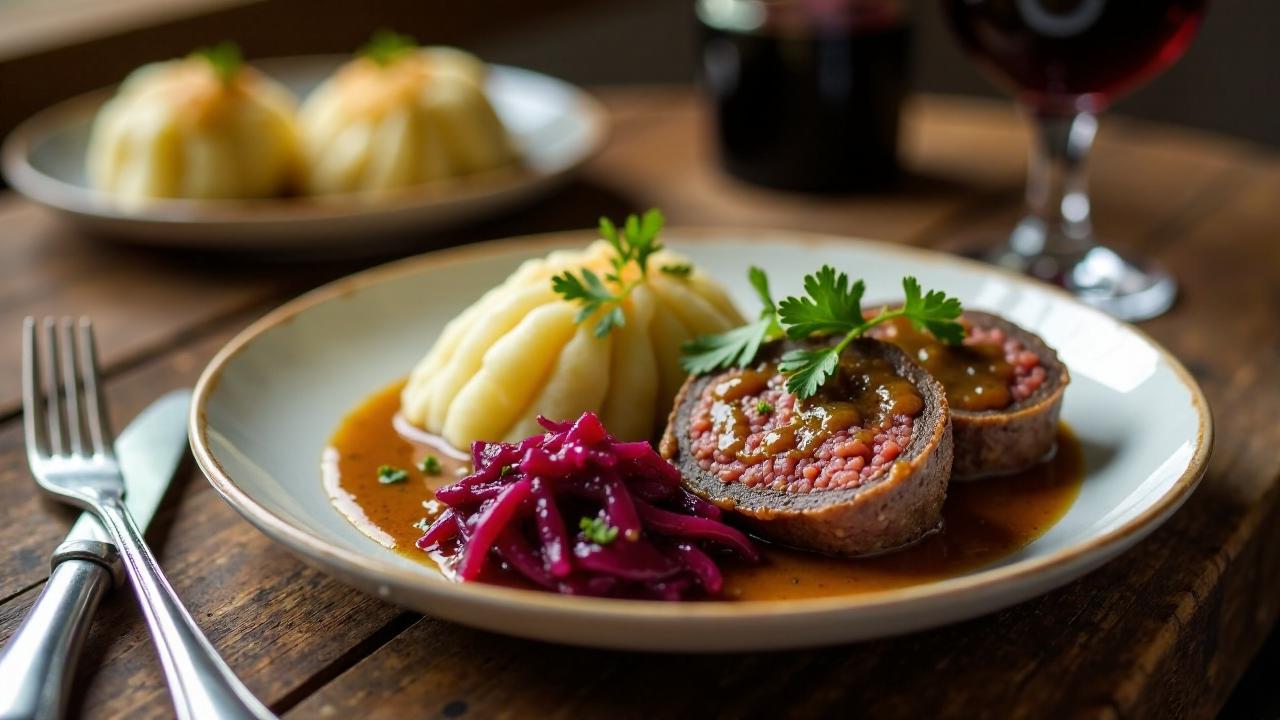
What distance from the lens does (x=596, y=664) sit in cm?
149

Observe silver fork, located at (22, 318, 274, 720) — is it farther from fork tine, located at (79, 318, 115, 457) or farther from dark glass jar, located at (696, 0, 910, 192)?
dark glass jar, located at (696, 0, 910, 192)

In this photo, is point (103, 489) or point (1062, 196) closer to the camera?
point (103, 489)

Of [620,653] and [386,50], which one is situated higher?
[386,50]

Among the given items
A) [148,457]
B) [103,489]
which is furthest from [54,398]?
[103,489]

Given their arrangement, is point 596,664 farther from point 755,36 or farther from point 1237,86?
point 1237,86

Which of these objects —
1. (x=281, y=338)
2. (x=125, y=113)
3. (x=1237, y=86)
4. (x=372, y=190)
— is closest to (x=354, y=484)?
(x=281, y=338)

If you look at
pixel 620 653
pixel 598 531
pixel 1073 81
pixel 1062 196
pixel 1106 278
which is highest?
pixel 1073 81

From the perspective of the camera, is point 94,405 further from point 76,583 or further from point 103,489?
point 76,583

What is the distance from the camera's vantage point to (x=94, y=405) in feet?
7.16

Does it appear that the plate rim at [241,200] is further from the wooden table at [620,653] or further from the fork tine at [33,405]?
the fork tine at [33,405]

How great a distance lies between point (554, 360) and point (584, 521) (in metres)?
0.54

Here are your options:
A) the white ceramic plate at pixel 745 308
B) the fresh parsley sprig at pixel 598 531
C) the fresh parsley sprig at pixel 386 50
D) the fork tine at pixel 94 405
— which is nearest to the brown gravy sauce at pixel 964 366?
the white ceramic plate at pixel 745 308

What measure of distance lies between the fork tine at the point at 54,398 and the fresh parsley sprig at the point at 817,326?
1.06 m

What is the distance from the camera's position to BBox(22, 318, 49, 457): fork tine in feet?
6.63
